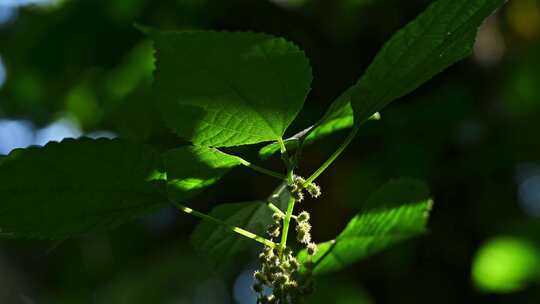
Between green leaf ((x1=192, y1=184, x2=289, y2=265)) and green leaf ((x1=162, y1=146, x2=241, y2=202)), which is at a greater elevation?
green leaf ((x1=162, y1=146, x2=241, y2=202))

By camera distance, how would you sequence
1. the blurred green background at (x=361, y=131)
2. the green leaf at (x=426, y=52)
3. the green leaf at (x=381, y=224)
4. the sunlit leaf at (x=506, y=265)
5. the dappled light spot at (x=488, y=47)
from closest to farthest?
the green leaf at (x=426, y=52) < the green leaf at (x=381, y=224) < the sunlit leaf at (x=506, y=265) < the blurred green background at (x=361, y=131) < the dappled light spot at (x=488, y=47)

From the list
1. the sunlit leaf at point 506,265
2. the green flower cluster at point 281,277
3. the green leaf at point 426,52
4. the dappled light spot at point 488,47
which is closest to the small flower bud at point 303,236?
the green flower cluster at point 281,277

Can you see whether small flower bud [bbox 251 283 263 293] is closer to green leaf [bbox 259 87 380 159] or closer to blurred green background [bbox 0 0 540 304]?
green leaf [bbox 259 87 380 159]

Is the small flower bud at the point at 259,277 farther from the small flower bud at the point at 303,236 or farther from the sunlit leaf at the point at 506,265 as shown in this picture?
the sunlit leaf at the point at 506,265

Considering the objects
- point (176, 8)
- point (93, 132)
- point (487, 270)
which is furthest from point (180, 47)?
point (93, 132)

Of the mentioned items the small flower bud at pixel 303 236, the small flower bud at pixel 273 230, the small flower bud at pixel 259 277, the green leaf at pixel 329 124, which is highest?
the green leaf at pixel 329 124

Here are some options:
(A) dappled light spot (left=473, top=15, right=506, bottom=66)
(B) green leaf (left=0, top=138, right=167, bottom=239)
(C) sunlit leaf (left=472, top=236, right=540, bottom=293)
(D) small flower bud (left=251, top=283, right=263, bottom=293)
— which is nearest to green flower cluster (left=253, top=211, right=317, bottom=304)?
(D) small flower bud (left=251, top=283, right=263, bottom=293)
